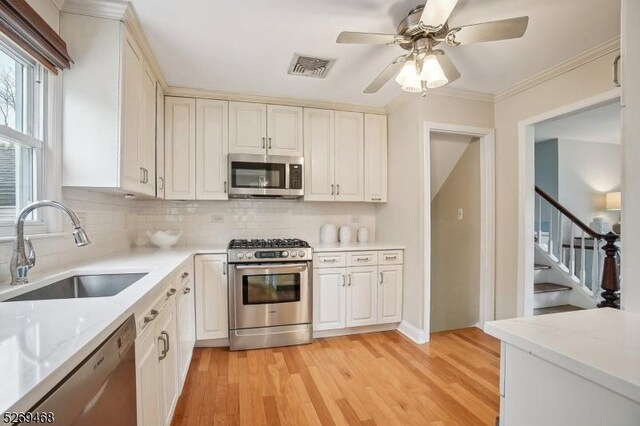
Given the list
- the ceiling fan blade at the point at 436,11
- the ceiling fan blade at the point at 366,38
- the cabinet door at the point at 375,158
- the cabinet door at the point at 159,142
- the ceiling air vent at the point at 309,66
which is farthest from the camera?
the cabinet door at the point at 375,158

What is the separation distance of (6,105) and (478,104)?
350 cm

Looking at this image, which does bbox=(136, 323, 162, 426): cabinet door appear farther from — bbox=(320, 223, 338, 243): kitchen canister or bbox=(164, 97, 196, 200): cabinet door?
bbox=(320, 223, 338, 243): kitchen canister

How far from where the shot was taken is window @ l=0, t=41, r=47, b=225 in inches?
55.9

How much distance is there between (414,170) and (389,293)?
126 centimetres

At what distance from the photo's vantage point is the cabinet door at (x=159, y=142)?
2548 mm

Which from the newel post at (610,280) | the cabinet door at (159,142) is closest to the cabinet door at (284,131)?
the cabinet door at (159,142)

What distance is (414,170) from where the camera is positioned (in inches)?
111

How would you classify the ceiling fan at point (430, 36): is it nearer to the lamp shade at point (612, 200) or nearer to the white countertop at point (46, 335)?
the white countertop at point (46, 335)

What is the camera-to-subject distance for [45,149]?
161cm

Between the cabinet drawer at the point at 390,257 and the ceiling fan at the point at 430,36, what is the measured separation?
5.39 ft

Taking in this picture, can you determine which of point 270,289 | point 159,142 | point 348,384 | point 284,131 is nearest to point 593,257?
point 348,384

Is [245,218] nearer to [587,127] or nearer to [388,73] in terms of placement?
[388,73]

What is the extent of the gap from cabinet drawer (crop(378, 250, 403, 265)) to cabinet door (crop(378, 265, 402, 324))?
4 centimetres

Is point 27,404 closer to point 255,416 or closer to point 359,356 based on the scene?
point 255,416
